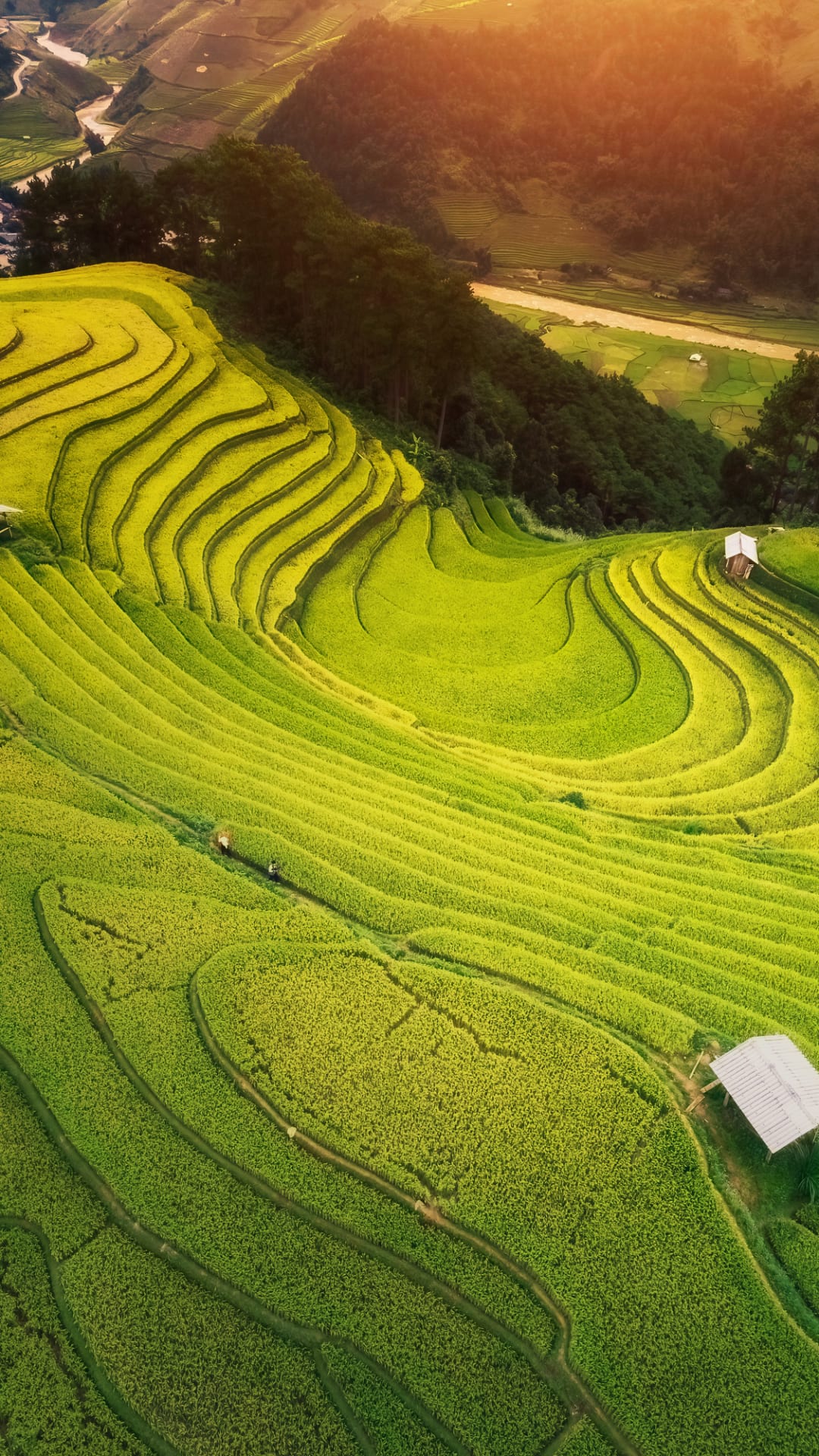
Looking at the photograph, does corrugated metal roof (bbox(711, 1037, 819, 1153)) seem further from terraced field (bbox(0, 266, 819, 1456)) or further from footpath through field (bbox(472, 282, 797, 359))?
footpath through field (bbox(472, 282, 797, 359))

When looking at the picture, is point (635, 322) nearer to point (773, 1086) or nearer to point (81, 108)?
point (773, 1086)

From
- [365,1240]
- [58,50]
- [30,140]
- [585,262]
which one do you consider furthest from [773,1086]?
[58,50]

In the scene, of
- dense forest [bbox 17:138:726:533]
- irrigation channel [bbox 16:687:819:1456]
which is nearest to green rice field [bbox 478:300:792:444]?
dense forest [bbox 17:138:726:533]

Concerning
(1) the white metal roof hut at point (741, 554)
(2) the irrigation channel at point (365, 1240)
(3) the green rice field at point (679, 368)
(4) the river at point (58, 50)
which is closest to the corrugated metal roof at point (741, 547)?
(1) the white metal roof hut at point (741, 554)

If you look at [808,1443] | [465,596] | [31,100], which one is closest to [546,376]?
[465,596]

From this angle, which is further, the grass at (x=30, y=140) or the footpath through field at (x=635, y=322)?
the grass at (x=30, y=140)

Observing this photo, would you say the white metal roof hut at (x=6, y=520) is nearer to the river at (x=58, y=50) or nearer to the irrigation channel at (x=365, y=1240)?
the irrigation channel at (x=365, y=1240)
